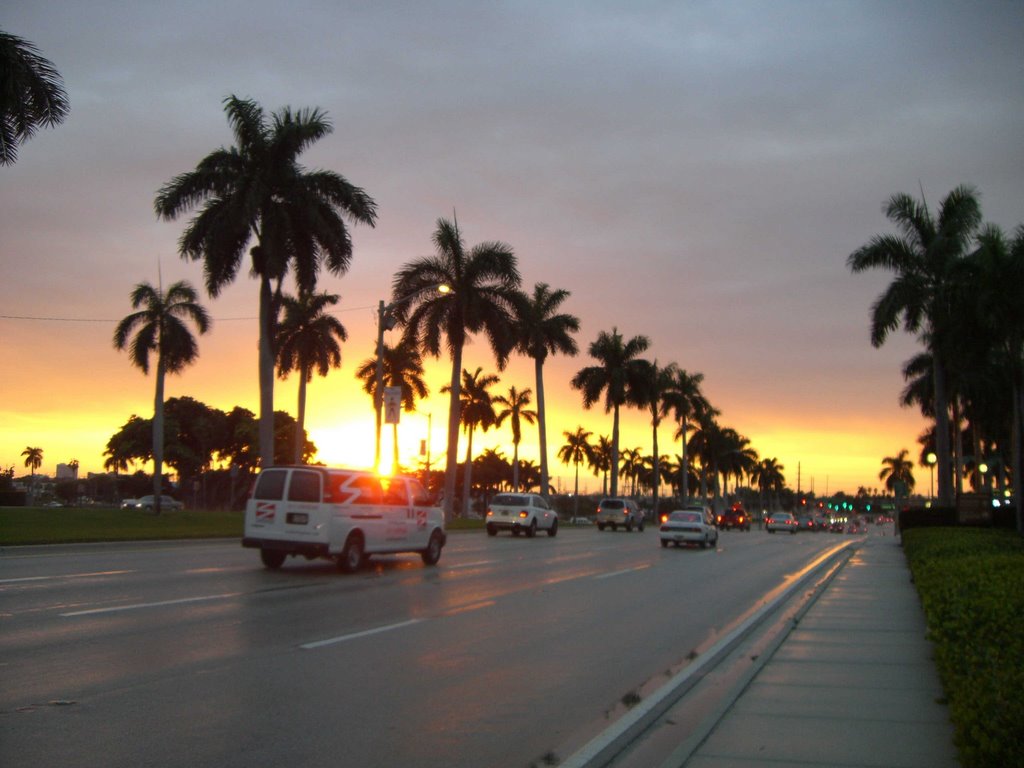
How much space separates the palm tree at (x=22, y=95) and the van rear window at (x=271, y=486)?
11.9 m

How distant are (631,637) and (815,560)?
19.6 meters

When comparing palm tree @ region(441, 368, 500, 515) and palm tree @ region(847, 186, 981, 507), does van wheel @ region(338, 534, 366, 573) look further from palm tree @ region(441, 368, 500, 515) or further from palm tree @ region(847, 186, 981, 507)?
palm tree @ region(441, 368, 500, 515)

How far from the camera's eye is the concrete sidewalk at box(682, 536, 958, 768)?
6758 millimetres

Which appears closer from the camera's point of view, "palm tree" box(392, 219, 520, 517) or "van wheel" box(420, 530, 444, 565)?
"van wheel" box(420, 530, 444, 565)

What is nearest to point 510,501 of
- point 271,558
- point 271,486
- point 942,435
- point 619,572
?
point 942,435

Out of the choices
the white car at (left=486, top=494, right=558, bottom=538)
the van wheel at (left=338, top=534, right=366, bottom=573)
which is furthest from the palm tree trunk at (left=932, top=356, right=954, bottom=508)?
the van wheel at (left=338, top=534, right=366, bottom=573)

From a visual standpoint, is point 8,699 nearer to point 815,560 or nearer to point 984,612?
point 984,612

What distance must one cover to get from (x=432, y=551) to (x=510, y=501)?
63.4ft

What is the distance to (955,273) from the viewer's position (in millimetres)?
39875

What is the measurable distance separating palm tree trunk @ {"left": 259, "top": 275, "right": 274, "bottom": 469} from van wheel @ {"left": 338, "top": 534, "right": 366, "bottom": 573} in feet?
61.2

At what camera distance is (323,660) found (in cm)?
1010

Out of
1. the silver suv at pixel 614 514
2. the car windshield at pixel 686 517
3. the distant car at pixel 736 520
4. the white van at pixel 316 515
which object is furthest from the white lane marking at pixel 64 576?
the distant car at pixel 736 520

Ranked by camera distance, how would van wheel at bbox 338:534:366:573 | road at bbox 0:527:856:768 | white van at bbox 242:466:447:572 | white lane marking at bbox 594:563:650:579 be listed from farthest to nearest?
1. white lane marking at bbox 594:563:650:579
2. van wheel at bbox 338:534:366:573
3. white van at bbox 242:466:447:572
4. road at bbox 0:527:856:768

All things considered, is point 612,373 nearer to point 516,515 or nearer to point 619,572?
point 516,515
